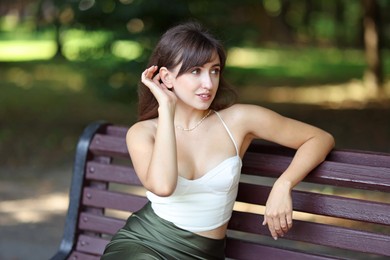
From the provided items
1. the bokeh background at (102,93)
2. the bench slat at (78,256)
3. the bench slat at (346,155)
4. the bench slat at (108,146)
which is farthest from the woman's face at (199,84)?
the bench slat at (78,256)

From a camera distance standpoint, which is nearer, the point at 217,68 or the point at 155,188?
the point at 155,188

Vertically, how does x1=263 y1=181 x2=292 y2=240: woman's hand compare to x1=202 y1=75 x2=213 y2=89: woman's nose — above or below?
below

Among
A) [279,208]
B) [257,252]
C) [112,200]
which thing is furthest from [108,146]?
[279,208]

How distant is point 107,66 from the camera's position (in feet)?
35.2

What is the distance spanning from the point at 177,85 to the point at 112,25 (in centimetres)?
705

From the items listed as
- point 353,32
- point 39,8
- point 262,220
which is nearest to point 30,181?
point 39,8

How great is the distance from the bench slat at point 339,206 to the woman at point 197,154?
160 millimetres

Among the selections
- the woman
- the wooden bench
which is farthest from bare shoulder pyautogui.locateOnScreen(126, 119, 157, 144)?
the wooden bench

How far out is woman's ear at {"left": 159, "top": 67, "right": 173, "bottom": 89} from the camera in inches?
130

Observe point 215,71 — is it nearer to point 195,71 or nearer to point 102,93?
point 195,71

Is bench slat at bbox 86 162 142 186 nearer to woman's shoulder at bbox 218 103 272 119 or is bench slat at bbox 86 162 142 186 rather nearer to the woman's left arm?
woman's shoulder at bbox 218 103 272 119

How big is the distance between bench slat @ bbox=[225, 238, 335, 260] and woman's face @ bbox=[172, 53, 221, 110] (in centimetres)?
69

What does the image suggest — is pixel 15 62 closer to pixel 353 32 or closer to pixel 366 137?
pixel 353 32

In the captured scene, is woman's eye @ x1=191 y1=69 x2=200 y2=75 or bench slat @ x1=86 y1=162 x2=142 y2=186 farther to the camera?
bench slat @ x1=86 y1=162 x2=142 y2=186
